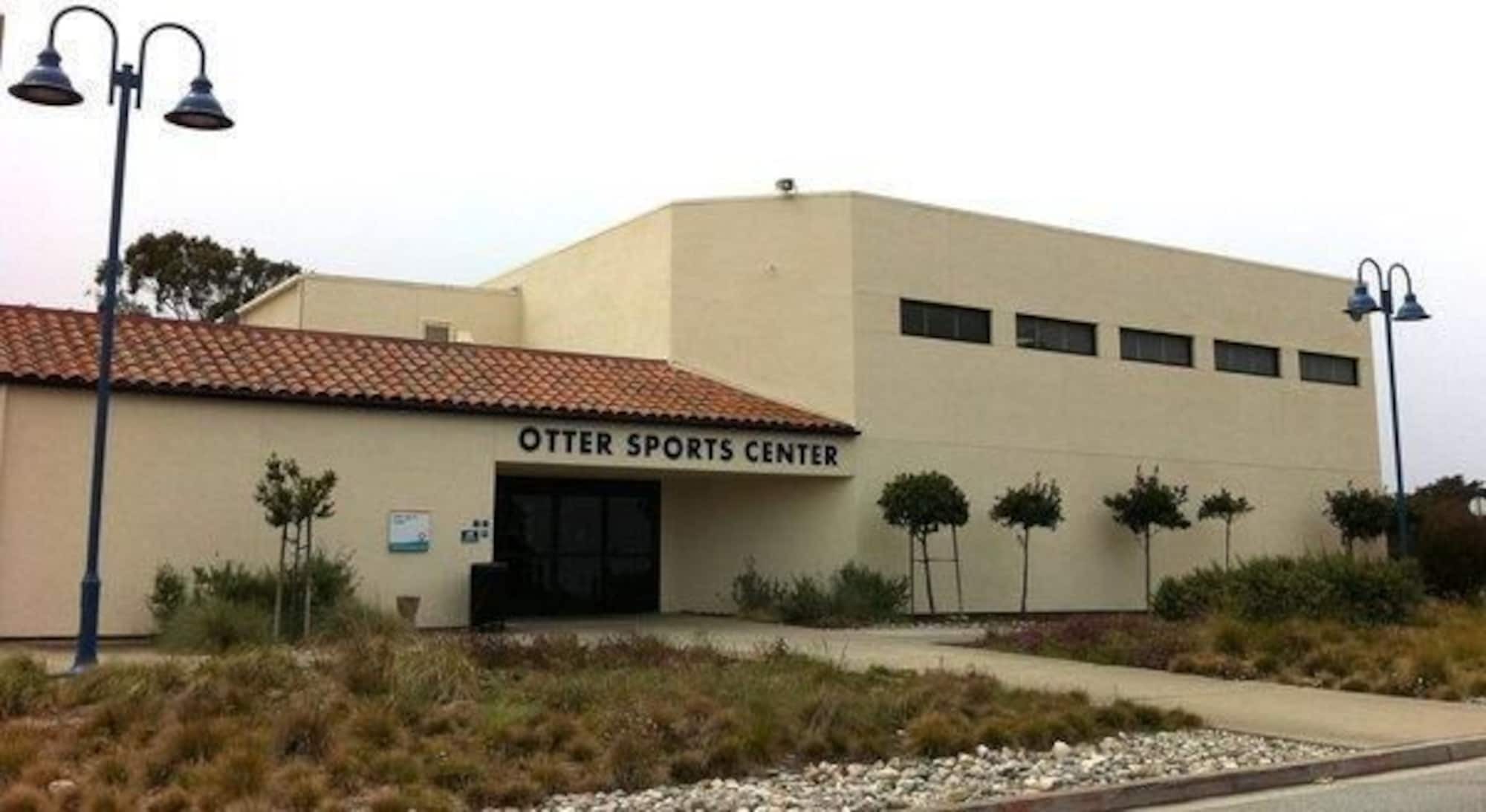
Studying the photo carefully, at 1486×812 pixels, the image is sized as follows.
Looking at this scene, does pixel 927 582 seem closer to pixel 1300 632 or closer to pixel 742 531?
pixel 742 531

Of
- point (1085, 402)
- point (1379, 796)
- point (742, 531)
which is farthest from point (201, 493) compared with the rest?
point (1085, 402)

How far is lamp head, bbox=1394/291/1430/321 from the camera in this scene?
1001 inches

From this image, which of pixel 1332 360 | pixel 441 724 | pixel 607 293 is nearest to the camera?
pixel 441 724

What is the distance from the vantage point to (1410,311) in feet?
83.4

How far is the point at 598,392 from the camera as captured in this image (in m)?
23.1

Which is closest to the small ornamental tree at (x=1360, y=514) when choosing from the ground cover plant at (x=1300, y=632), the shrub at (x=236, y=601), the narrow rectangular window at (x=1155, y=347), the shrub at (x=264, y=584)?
the narrow rectangular window at (x=1155, y=347)

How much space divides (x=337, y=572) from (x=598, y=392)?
5.72m

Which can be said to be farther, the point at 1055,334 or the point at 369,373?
the point at 1055,334

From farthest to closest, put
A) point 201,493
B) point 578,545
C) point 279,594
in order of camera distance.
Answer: point 578,545
point 201,493
point 279,594

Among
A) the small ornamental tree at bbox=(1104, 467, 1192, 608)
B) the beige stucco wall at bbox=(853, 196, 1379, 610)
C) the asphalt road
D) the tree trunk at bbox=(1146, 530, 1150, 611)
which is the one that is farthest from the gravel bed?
the tree trunk at bbox=(1146, 530, 1150, 611)

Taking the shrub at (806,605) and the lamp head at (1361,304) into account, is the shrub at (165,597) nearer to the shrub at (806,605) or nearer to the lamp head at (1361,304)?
the shrub at (806,605)

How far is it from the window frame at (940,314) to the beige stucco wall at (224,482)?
4.05 metres

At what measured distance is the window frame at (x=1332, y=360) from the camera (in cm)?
3244

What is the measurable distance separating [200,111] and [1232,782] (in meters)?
11.2
